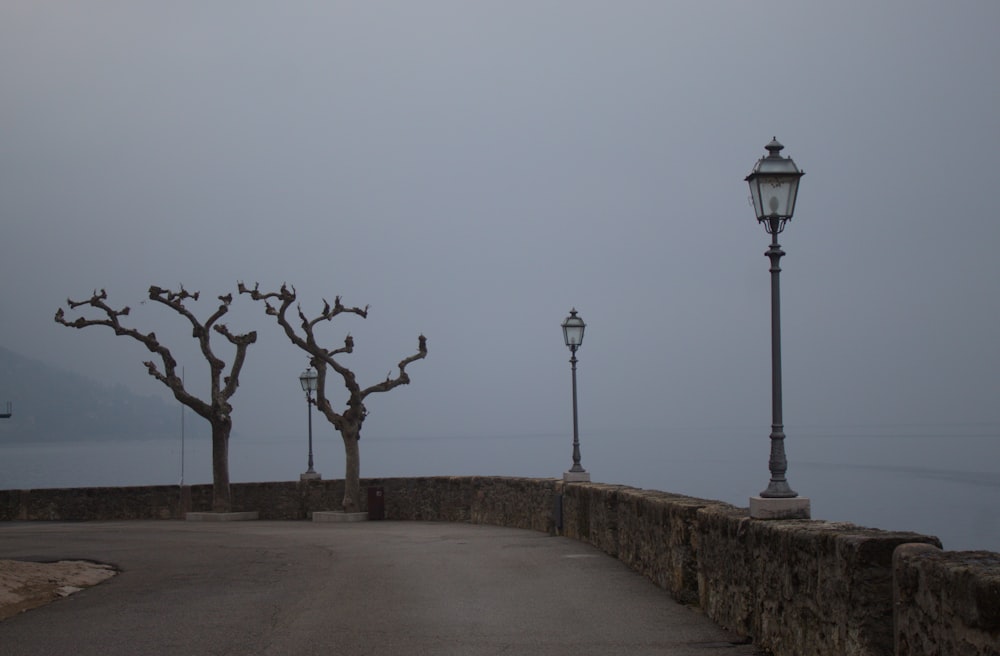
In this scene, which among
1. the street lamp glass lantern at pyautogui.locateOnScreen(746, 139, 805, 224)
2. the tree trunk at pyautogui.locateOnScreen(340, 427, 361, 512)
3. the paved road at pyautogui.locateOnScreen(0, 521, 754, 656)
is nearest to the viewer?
the paved road at pyautogui.locateOnScreen(0, 521, 754, 656)

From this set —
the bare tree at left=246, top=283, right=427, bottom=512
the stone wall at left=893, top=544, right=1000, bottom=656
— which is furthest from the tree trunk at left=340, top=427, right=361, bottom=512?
the stone wall at left=893, top=544, right=1000, bottom=656

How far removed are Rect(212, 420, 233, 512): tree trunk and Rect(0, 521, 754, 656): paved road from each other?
→ 11809 millimetres

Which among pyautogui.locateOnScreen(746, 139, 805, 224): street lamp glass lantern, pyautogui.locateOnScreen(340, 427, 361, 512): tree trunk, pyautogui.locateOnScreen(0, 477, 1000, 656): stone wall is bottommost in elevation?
pyautogui.locateOnScreen(340, 427, 361, 512): tree trunk

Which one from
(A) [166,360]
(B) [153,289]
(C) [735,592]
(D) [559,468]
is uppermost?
(B) [153,289]

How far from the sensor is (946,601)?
461 cm

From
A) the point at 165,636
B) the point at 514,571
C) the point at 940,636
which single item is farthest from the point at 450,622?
the point at 940,636

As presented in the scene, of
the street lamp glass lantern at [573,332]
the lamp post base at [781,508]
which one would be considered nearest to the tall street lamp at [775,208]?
the lamp post base at [781,508]

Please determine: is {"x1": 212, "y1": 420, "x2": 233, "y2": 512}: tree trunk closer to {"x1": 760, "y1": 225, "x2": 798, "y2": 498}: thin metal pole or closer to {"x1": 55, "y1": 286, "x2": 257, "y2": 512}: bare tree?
{"x1": 55, "y1": 286, "x2": 257, "y2": 512}: bare tree

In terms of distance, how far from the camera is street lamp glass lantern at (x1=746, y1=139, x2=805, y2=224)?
930 centimetres

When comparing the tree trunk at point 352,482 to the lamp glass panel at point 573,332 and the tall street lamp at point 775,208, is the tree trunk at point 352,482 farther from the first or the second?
the tall street lamp at point 775,208

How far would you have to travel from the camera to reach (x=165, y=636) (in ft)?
28.7

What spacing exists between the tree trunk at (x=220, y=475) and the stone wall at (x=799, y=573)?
42.9 ft

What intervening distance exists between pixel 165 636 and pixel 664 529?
4.76m

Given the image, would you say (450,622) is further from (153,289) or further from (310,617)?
(153,289)
